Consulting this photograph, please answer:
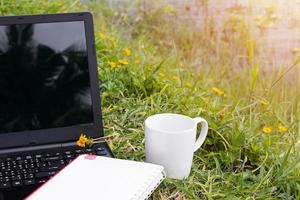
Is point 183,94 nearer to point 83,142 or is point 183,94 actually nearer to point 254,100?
point 254,100

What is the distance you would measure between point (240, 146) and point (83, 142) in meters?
0.33

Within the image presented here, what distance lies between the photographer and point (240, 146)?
106cm

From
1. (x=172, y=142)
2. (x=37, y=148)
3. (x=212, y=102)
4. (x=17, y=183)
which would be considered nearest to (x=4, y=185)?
(x=17, y=183)

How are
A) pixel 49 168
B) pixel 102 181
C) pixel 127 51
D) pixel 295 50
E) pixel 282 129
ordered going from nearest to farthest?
1. pixel 102 181
2. pixel 49 168
3. pixel 282 129
4. pixel 127 51
5. pixel 295 50

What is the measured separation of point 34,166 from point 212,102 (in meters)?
0.54

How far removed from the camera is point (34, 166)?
0.90m

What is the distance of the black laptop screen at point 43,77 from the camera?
952 millimetres

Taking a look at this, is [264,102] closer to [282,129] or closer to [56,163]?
[282,129]

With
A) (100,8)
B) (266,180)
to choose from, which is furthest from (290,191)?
(100,8)

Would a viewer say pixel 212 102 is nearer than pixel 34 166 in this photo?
No

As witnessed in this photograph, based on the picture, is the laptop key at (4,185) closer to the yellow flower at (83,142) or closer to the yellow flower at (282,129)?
the yellow flower at (83,142)

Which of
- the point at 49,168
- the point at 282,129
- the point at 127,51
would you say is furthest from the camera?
the point at 127,51

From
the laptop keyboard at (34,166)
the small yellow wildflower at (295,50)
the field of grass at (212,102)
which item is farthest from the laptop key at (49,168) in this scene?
the small yellow wildflower at (295,50)

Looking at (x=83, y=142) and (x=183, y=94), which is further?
(x=183, y=94)
